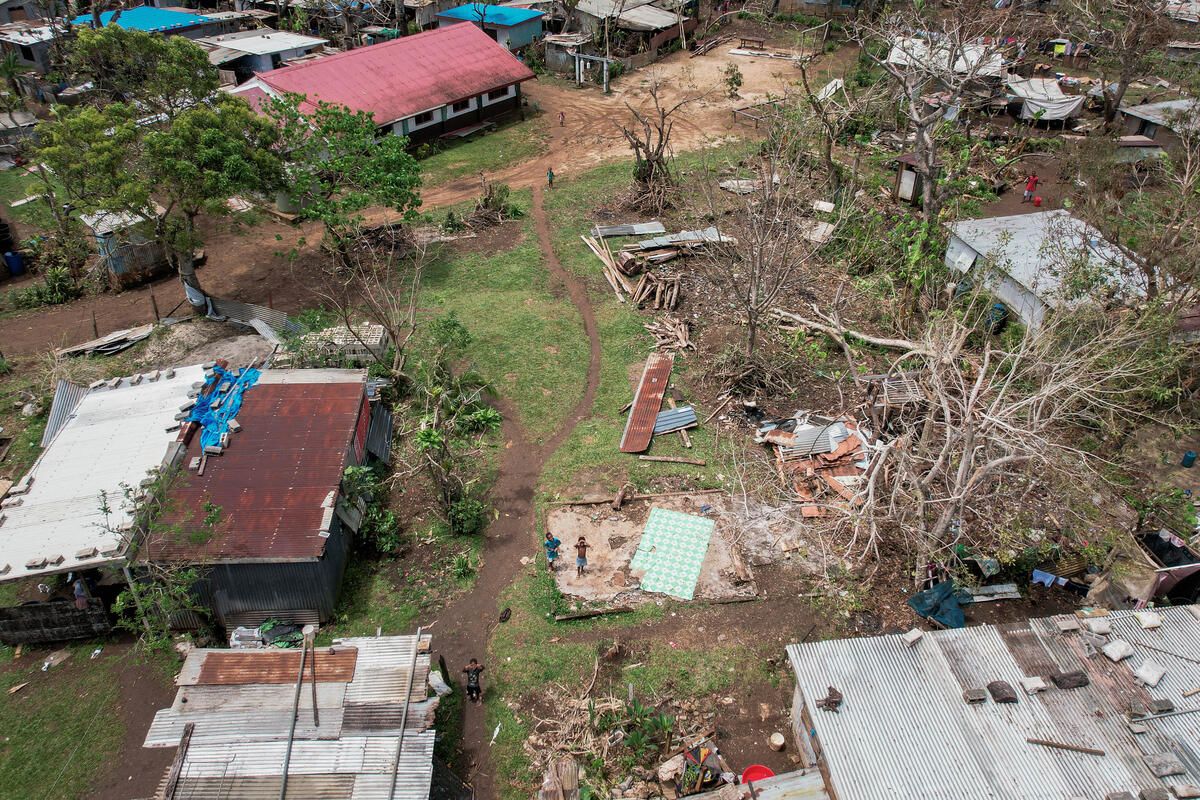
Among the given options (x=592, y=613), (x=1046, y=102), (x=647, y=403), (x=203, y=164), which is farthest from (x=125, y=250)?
(x=1046, y=102)

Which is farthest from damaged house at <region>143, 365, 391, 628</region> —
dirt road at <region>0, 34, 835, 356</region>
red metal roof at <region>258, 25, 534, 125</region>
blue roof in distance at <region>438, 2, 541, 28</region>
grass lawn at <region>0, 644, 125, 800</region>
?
blue roof in distance at <region>438, 2, 541, 28</region>

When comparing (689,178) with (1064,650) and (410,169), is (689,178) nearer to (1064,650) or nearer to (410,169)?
(410,169)

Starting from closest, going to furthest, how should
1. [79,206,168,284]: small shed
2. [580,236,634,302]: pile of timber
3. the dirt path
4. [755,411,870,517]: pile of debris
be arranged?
the dirt path → [755,411,870,517]: pile of debris → [79,206,168,284]: small shed → [580,236,634,302]: pile of timber

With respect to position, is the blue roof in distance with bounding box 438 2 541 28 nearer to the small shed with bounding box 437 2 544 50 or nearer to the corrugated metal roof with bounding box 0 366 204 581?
the small shed with bounding box 437 2 544 50

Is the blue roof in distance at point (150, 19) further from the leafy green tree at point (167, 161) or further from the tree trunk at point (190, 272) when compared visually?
the tree trunk at point (190, 272)

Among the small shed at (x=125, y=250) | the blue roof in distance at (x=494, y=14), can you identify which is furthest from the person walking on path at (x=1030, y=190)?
the small shed at (x=125, y=250)
